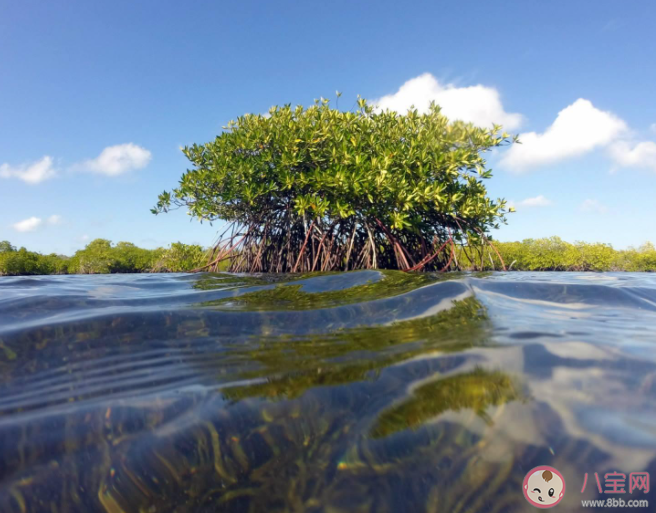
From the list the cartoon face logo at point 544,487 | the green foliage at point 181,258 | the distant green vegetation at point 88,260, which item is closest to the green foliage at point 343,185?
the green foliage at point 181,258

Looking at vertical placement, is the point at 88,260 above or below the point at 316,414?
above

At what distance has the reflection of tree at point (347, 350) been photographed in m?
1.34

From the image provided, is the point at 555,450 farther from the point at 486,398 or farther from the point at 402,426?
the point at 402,426

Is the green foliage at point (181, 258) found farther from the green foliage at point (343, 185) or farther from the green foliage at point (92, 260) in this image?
the green foliage at point (92, 260)

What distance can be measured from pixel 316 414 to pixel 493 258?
1648 cm

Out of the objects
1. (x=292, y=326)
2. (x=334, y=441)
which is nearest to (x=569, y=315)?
(x=292, y=326)

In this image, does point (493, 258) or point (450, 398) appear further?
point (493, 258)

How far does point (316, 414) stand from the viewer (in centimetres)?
115

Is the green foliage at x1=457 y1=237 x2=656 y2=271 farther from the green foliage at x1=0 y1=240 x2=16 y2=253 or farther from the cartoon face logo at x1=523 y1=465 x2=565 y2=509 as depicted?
the green foliage at x1=0 y1=240 x2=16 y2=253

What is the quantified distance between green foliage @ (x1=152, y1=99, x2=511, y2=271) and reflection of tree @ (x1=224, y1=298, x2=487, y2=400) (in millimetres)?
5050

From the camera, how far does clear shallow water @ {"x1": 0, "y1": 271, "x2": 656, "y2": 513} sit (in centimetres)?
91

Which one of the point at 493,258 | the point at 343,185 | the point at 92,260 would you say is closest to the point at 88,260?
the point at 92,260

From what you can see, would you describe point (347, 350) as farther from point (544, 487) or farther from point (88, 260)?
point (88, 260)

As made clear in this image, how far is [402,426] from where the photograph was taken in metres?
1.08
